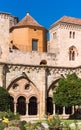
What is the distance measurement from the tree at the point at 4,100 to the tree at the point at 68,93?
5.01 metres

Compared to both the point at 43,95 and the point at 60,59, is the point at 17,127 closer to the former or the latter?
the point at 43,95

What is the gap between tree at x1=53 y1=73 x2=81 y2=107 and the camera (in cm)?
3522

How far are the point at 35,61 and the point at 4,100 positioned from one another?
919 centimetres

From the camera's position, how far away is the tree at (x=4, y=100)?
3403 cm

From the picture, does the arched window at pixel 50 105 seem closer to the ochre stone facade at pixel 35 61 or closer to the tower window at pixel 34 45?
the ochre stone facade at pixel 35 61

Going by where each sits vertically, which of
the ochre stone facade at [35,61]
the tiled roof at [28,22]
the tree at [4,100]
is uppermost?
the tiled roof at [28,22]

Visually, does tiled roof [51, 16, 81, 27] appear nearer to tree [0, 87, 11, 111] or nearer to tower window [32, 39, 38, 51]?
tower window [32, 39, 38, 51]

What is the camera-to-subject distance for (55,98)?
3644cm

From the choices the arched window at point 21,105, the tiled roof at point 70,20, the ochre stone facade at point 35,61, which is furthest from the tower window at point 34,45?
the arched window at point 21,105

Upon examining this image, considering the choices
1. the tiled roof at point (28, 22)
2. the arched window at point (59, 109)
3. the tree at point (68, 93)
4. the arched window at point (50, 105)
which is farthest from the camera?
the tiled roof at point (28, 22)

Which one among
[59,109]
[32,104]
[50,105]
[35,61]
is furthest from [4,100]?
[35,61]

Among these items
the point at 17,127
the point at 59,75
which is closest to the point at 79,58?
the point at 59,75

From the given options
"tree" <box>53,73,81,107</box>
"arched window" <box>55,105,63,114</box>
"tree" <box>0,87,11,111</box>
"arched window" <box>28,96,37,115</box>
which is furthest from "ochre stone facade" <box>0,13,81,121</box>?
"tree" <box>53,73,81,107</box>

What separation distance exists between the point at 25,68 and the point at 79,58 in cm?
969
